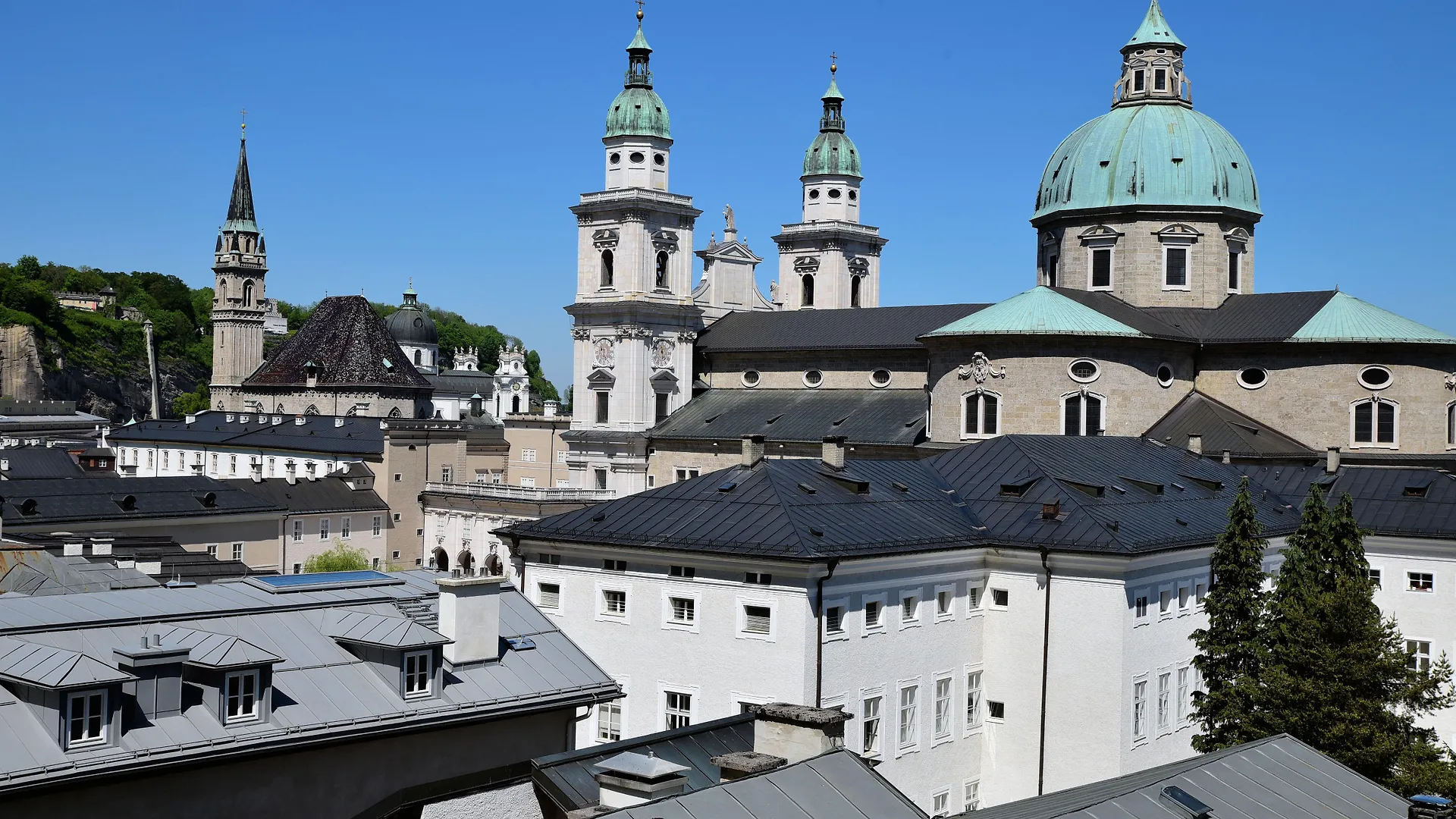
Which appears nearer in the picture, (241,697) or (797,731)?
(797,731)

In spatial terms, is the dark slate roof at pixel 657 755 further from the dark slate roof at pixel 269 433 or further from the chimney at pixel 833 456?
the dark slate roof at pixel 269 433

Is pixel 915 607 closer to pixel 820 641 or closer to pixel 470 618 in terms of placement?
pixel 820 641

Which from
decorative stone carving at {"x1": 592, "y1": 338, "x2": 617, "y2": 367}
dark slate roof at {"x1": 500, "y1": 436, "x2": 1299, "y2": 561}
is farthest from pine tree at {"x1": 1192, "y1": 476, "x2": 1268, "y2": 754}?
decorative stone carving at {"x1": 592, "y1": 338, "x2": 617, "y2": 367}

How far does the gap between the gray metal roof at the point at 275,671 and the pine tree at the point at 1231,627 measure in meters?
14.3

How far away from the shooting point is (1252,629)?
33438 millimetres

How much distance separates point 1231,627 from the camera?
33.9 m

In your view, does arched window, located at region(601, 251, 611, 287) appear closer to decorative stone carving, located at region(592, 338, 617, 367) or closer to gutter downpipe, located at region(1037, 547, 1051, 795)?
decorative stone carving, located at region(592, 338, 617, 367)

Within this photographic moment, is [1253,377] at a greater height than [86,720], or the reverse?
[1253,377]

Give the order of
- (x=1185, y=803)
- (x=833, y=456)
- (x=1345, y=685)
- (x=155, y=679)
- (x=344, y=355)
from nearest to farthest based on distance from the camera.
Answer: (x=1185, y=803), (x=155, y=679), (x=1345, y=685), (x=833, y=456), (x=344, y=355)

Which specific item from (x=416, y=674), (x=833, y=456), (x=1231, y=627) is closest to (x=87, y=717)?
(x=416, y=674)

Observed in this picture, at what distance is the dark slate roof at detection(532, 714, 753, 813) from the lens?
62.8 feet

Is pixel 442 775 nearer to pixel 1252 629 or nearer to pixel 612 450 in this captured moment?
pixel 1252 629

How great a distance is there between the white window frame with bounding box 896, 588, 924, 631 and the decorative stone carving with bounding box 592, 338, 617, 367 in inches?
1929

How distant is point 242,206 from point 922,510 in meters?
Answer: 127
